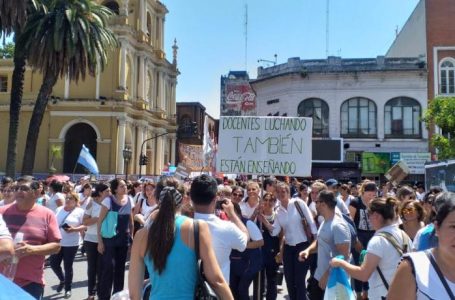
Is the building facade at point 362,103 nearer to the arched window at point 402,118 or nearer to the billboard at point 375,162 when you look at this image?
the arched window at point 402,118

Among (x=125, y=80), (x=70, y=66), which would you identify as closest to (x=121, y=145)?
(x=125, y=80)

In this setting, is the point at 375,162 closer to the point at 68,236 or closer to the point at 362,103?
the point at 362,103

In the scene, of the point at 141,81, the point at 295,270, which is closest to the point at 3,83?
the point at 141,81

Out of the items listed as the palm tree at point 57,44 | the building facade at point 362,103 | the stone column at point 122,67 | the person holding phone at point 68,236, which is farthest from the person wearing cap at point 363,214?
the stone column at point 122,67

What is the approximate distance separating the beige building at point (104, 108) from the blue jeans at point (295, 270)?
4231 cm

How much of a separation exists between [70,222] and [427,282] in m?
7.28

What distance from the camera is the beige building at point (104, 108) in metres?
48.8

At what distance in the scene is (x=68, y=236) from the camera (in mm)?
8617

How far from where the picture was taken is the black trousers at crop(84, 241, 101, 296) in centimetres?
797

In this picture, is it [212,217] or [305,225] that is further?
[305,225]

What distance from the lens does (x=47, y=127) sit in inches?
1946

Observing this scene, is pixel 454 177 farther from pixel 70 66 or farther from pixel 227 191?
pixel 70 66

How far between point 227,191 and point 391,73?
35864 millimetres

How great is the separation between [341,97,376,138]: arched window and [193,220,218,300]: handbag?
3857cm
